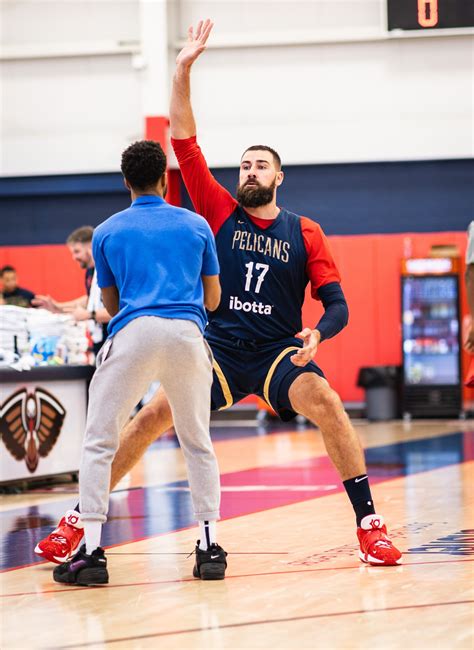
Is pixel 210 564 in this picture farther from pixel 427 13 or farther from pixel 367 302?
pixel 367 302

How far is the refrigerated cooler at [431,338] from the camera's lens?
16.3 m

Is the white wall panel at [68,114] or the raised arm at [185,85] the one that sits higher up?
the white wall panel at [68,114]

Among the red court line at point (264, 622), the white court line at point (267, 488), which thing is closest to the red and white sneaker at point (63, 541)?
the red court line at point (264, 622)

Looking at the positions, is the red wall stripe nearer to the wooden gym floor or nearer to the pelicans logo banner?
the wooden gym floor

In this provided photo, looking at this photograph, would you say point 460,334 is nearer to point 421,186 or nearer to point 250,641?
point 421,186

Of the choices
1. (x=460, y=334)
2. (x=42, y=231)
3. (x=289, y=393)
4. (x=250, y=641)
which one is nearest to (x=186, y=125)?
(x=289, y=393)

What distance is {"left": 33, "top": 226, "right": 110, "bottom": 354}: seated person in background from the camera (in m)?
8.66

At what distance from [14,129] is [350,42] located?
519 cm

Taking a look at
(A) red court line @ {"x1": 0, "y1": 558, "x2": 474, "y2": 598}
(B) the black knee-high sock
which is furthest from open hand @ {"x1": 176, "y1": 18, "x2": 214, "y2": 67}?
(A) red court line @ {"x1": 0, "y1": 558, "x2": 474, "y2": 598}

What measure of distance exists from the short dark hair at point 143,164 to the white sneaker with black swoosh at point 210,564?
1.45m

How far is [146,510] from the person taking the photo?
695cm

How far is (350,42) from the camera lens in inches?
663

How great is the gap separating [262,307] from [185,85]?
3.37 ft

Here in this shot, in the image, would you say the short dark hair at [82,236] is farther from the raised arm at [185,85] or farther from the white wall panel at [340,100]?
the white wall panel at [340,100]
